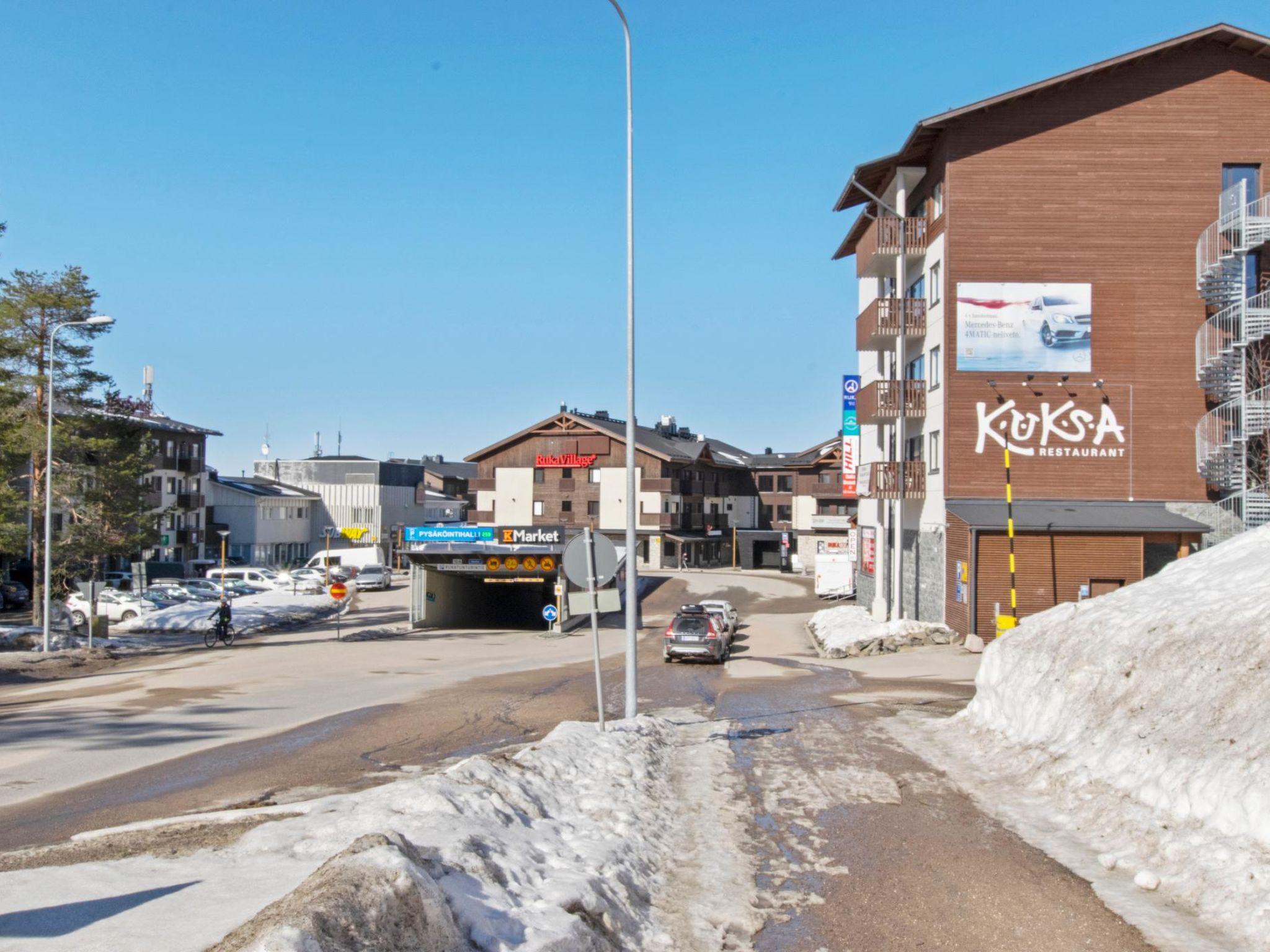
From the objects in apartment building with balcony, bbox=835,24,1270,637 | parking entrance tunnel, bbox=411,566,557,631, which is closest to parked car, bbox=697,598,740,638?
apartment building with balcony, bbox=835,24,1270,637

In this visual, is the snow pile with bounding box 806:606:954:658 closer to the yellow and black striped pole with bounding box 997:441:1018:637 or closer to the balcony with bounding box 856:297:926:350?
the yellow and black striped pole with bounding box 997:441:1018:637

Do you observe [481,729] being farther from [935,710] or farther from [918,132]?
[918,132]

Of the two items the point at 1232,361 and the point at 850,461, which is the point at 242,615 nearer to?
the point at 850,461

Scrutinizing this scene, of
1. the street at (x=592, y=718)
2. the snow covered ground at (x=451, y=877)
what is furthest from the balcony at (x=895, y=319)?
the snow covered ground at (x=451, y=877)

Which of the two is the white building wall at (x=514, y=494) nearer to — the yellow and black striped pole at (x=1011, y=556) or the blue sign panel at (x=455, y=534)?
the blue sign panel at (x=455, y=534)

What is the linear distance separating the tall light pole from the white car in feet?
123

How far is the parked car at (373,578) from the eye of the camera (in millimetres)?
70562

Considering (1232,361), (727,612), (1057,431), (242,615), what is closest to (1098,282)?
(1232,361)

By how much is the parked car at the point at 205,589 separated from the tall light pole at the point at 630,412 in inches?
1716

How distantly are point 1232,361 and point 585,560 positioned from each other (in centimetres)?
2670

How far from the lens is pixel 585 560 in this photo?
1328 cm

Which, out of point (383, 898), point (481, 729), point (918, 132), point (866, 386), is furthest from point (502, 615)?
point (383, 898)

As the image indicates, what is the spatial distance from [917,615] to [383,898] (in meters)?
34.5

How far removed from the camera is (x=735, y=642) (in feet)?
128
